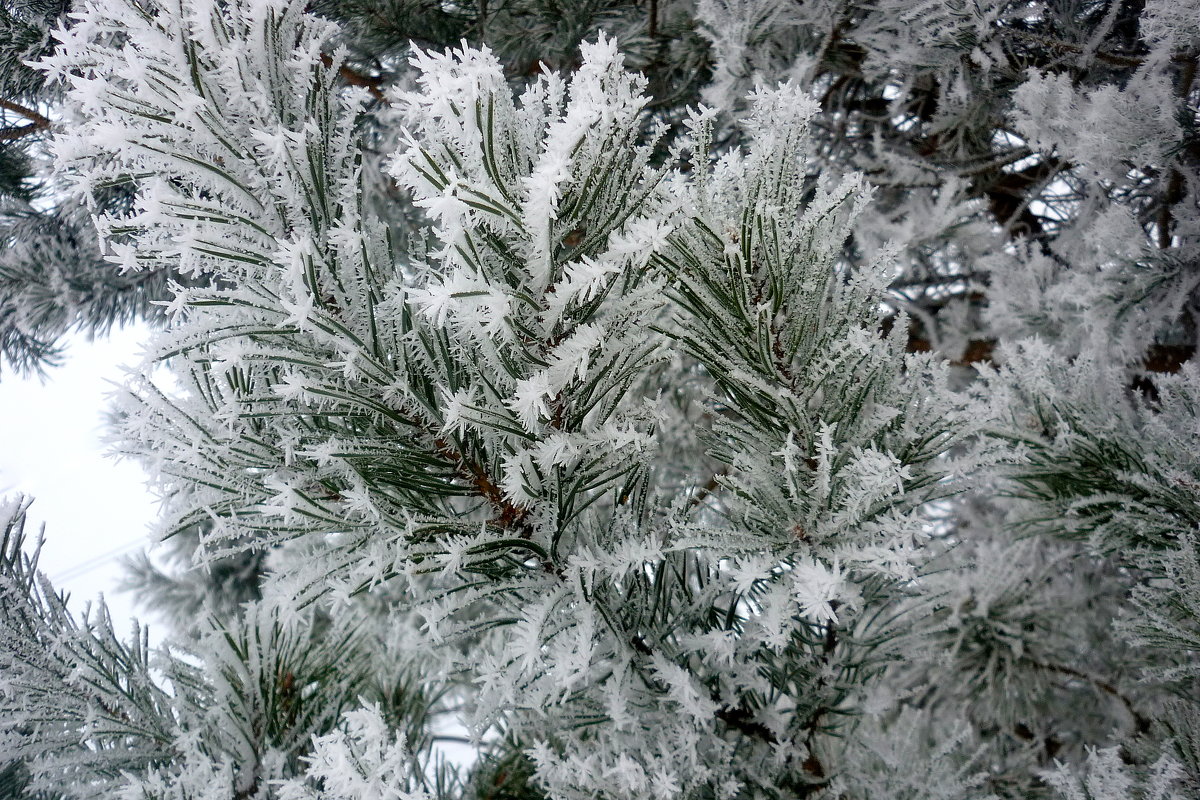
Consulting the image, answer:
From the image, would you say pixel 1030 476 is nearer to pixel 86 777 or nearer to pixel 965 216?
pixel 965 216

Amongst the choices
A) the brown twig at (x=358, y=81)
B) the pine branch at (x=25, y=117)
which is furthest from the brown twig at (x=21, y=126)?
the brown twig at (x=358, y=81)

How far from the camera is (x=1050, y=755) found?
1.84m

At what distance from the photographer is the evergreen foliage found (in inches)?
20.9

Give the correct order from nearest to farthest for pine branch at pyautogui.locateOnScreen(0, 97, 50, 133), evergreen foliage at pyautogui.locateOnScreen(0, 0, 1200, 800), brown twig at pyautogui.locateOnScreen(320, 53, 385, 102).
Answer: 1. evergreen foliage at pyautogui.locateOnScreen(0, 0, 1200, 800)
2. pine branch at pyautogui.locateOnScreen(0, 97, 50, 133)
3. brown twig at pyautogui.locateOnScreen(320, 53, 385, 102)

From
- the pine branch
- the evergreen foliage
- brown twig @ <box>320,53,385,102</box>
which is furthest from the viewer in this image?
brown twig @ <box>320,53,385,102</box>

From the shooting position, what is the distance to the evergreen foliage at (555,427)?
532 mm

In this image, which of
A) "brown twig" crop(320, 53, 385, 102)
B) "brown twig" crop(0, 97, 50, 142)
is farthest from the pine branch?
"brown twig" crop(320, 53, 385, 102)

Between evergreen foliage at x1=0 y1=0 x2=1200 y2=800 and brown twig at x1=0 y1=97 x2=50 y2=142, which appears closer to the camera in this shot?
evergreen foliage at x1=0 y1=0 x2=1200 y2=800

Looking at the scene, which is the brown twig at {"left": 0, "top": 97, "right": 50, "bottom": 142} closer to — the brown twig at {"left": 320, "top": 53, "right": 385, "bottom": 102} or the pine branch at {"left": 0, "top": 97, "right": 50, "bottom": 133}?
the pine branch at {"left": 0, "top": 97, "right": 50, "bottom": 133}

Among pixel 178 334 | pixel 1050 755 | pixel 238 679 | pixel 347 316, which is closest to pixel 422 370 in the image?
pixel 347 316

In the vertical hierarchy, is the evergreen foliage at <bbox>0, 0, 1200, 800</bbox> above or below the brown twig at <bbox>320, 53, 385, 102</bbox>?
below

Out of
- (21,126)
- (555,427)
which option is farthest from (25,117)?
(555,427)

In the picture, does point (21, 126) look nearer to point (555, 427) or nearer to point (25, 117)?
point (25, 117)

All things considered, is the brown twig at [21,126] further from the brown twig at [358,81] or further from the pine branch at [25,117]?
the brown twig at [358,81]
